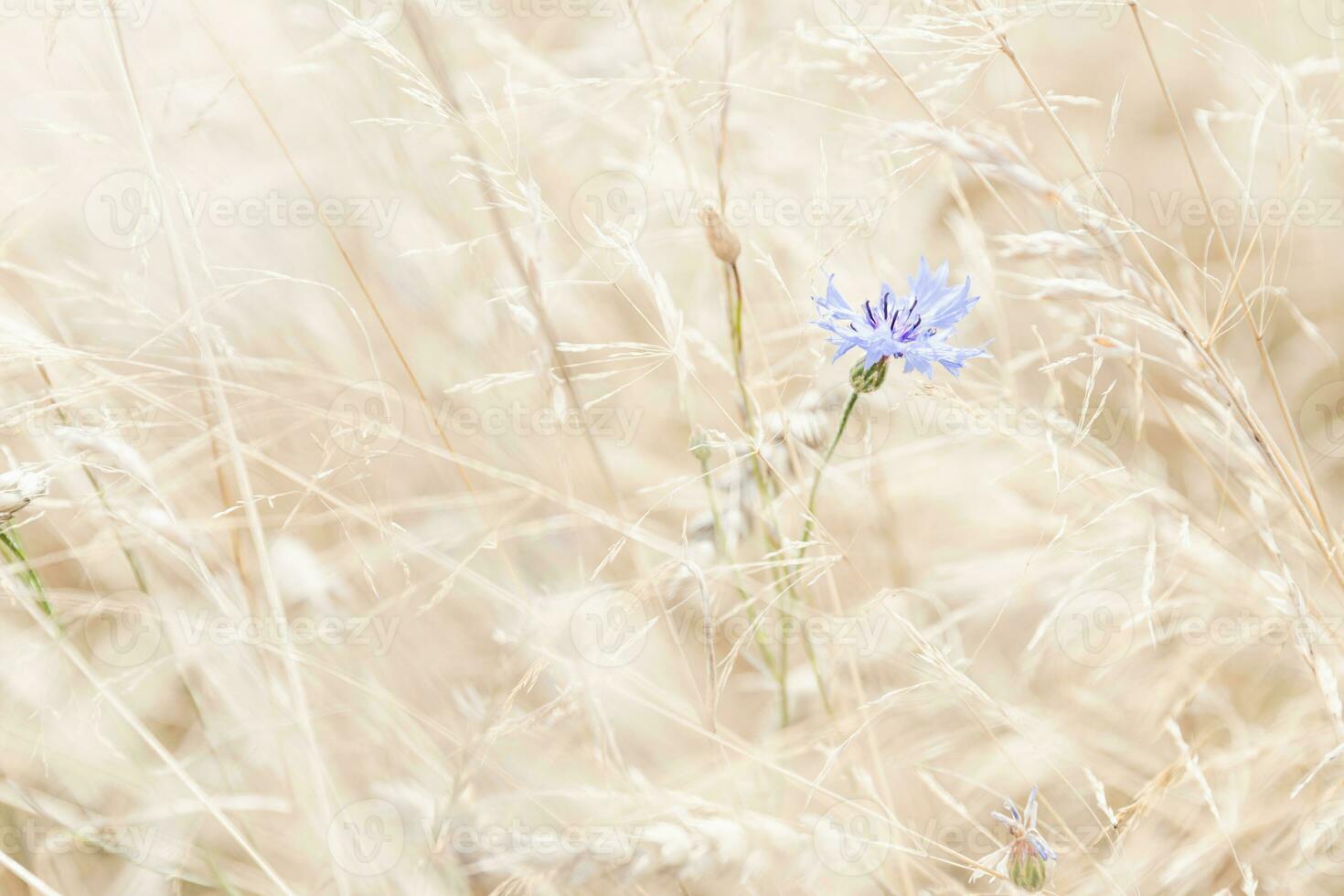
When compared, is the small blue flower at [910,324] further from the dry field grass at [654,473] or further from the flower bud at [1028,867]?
the flower bud at [1028,867]

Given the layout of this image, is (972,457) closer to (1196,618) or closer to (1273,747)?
(1196,618)

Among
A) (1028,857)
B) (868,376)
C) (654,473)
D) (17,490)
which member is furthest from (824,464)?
(17,490)

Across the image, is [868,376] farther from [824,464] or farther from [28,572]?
[28,572]

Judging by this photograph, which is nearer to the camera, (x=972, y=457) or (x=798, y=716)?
(x=798, y=716)

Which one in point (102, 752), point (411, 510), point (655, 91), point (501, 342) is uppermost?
point (655, 91)

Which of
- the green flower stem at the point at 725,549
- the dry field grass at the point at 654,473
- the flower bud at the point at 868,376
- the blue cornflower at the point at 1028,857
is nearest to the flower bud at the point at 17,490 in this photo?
the dry field grass at the point at 654,473

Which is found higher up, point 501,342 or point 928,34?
point 928,34

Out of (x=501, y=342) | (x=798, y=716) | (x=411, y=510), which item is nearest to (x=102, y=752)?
(x=411, y=510)
